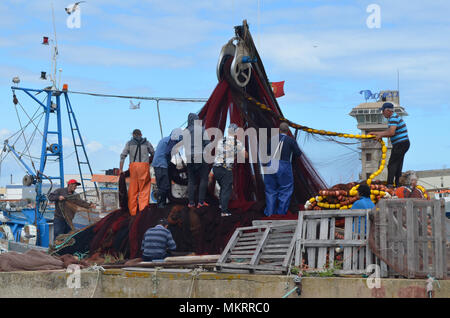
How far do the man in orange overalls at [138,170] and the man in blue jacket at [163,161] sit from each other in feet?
1.75

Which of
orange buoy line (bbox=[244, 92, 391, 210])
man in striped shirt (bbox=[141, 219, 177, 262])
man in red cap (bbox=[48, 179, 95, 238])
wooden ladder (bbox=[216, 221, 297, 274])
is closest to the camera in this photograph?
wooden ladder (bbox=[216, 221, 297, 274])

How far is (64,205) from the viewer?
14.7 meters

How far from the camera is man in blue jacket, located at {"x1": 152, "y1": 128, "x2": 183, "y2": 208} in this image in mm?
12781

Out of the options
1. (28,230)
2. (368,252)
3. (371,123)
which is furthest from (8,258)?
(371,123)

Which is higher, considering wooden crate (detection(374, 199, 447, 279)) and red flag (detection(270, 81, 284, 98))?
red flag (detection(270, 81, 284, 98))

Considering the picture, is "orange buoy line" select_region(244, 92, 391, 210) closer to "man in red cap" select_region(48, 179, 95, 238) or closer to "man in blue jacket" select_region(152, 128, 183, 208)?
"man in blue jacket" select_region(152, 128, 183, 208)

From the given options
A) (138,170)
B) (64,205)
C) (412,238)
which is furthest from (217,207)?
(412,238)

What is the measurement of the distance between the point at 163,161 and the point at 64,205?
3.27m

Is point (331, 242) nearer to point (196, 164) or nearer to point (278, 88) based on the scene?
point (196, 164)

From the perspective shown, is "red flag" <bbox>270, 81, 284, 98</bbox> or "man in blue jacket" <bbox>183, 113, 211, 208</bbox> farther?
"red flag" <bbox>270, 81, 284, 98</bbox>

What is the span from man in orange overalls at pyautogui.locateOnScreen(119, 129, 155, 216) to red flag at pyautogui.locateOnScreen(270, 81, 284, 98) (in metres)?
3.64

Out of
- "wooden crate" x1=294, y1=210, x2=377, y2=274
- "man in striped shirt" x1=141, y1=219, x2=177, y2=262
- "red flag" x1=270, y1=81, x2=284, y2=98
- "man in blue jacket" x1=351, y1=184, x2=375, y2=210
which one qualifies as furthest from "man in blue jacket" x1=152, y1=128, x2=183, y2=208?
"man in blue jacket" x1=351, y1=184, x2=375, y2=210

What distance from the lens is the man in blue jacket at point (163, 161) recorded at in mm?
12781

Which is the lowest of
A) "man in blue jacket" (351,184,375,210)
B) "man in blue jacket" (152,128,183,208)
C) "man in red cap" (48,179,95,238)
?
"man in blue jacket" (351,184,375,210)
